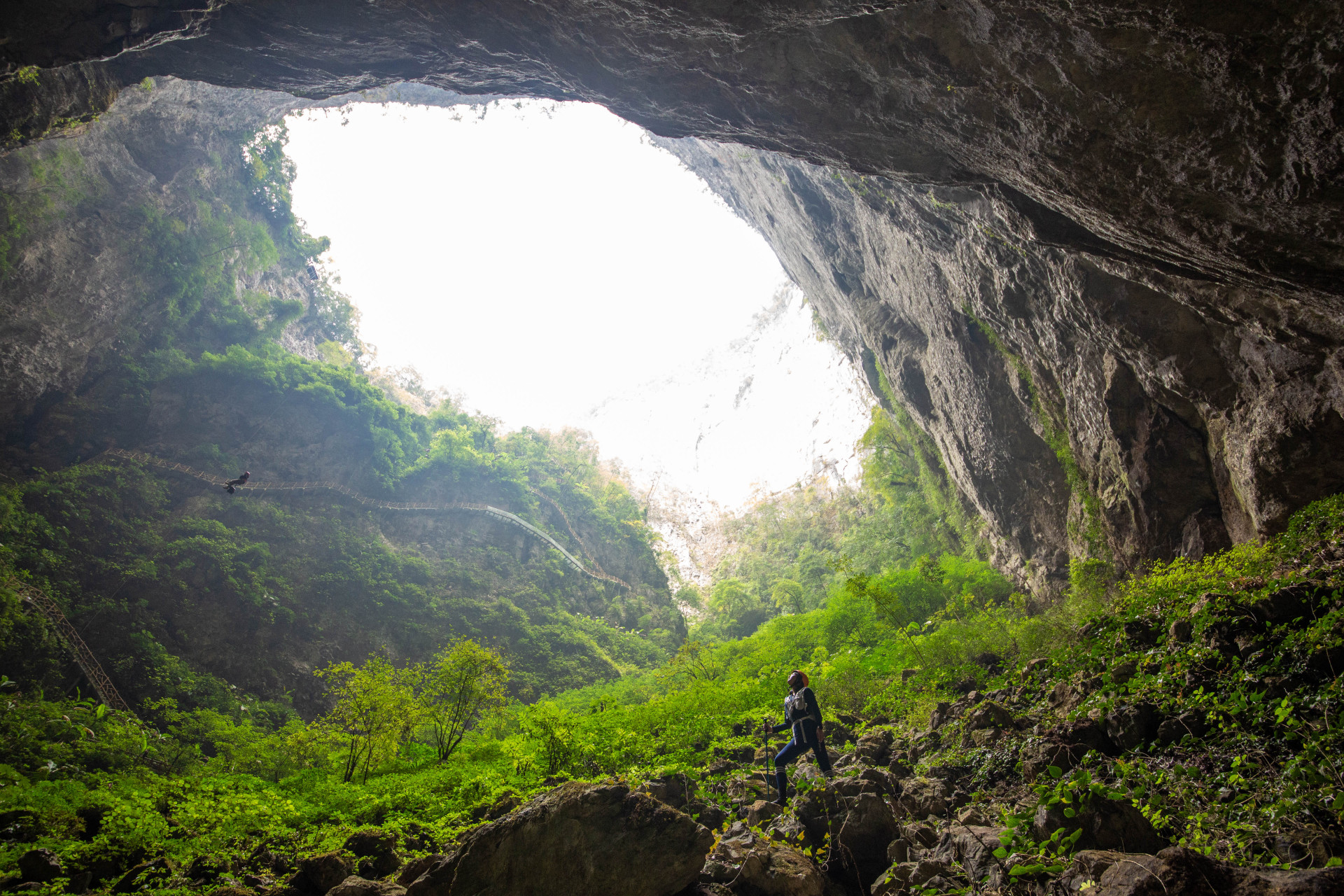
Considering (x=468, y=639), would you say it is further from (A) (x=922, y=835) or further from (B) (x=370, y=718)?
(A) (x=922, y=835)

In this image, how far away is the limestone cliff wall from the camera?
683 cm

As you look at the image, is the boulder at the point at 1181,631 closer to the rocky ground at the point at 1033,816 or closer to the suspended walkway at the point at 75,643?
the rocky ground at the point at 1033,816

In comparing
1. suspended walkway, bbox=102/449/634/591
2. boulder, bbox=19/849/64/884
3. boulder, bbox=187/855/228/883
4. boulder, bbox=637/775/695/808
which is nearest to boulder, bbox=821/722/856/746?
boulder, bbox=637/775/695/808

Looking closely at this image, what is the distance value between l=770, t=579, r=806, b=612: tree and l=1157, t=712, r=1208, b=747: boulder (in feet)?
67.2

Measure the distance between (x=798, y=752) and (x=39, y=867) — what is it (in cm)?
641

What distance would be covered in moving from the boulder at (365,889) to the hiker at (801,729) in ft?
10.7

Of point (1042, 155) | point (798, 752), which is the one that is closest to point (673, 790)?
point (798, 752)

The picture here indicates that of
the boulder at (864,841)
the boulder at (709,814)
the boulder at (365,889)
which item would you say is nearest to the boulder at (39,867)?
the boulder at (365,889)

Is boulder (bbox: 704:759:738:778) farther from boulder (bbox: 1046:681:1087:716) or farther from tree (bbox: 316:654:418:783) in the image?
tree (bbox: 316:654:418:783)

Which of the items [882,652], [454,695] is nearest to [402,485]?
[454,695]

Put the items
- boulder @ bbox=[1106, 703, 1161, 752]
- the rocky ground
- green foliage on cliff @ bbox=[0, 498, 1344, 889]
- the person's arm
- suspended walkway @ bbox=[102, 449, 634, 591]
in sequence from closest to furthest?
the rocky ground → green foliage on cliff @ bbox=[0, 498, 1344, 889] → boulder @ bbox=[1106, 703, 1161, 752] → the person's arm → suspended walkway @ bbox=[102, 449, 634, 591]

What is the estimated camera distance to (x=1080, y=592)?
9.96 metres

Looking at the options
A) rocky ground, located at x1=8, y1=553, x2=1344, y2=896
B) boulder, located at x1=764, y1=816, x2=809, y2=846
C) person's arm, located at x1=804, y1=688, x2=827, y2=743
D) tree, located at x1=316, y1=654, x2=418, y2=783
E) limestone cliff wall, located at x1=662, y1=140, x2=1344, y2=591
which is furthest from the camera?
tree, located at x1=316, y1=654, x2=418, y2=783

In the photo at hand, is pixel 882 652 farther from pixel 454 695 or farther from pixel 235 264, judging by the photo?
pixel 235 264
